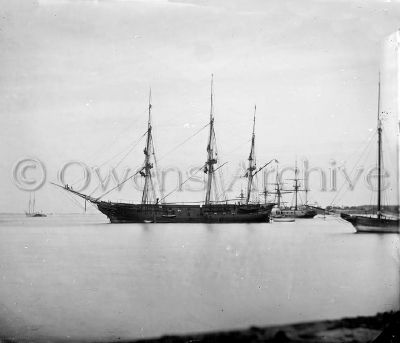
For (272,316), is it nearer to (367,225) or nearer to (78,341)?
(78,341)

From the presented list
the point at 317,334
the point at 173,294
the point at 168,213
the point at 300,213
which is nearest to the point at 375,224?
the point at 317,334

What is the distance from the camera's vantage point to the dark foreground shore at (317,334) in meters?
5.17

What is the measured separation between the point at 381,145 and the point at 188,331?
4177mm

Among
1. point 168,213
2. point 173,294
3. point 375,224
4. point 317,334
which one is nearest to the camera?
point 317,334

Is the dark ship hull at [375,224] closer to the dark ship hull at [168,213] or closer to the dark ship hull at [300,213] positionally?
the dark ship hull at [168,213]

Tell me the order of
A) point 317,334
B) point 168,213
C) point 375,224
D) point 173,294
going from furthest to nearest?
point 168,213, point 375,224, point 173,294, point 317,334

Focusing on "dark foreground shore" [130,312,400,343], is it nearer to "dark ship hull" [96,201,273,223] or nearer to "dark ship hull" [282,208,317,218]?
"dark ship hull" [96,201,273,223]

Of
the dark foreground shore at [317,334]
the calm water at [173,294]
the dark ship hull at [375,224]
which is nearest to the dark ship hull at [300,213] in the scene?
the dark ship hull at [375,224]

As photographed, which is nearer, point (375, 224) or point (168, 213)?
point (375, 224)

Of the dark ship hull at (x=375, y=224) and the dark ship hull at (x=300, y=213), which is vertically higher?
the dark ship hull at (x=375, y=224)

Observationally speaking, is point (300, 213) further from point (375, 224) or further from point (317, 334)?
point (317, 334)

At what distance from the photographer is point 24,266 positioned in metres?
6.41

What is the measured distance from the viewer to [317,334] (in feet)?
18.0

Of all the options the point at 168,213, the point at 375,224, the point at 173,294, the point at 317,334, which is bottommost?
the point at 317,334
